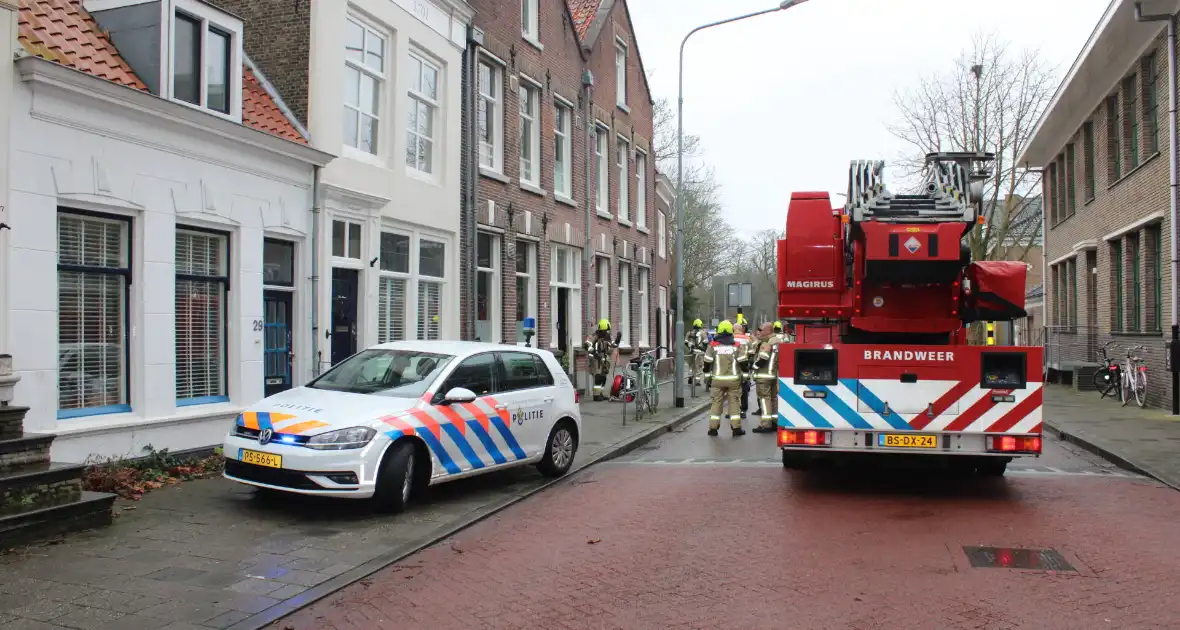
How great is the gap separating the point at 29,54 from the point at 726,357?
9514mm

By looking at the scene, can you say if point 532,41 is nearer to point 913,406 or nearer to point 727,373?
point 727,373

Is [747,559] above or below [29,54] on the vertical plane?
below

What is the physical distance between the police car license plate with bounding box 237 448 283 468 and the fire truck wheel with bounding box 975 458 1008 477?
22.3 feet

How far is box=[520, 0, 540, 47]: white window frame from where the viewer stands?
19.0 metres

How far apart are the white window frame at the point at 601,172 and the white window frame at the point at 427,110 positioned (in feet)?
25.8

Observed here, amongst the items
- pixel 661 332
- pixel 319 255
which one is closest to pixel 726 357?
pixel 319 255

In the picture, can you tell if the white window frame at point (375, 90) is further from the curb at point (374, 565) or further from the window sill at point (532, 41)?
the curb at point (374, 565)

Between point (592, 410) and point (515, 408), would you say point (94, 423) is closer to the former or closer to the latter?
point (515, 408)

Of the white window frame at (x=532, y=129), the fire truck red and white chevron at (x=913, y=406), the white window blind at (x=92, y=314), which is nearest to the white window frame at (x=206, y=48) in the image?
the white window blind at (x=92, y=314)

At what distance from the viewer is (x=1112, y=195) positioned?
2119 centimetres

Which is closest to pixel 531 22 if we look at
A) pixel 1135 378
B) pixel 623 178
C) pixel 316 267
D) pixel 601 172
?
pixel 601 172

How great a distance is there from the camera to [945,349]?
8797 mm

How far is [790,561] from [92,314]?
7.11 metres

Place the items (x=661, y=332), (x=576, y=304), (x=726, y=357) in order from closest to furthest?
(x=726, y=357) < (x=576, y=304) < (x=661, y=332)
